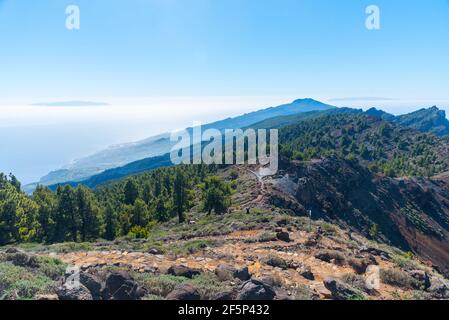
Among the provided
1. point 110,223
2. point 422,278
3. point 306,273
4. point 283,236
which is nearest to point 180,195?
point 110,223

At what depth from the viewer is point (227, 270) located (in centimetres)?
1124

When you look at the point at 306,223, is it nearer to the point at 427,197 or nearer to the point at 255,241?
the point at 255,241

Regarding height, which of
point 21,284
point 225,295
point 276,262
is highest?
point 21,284

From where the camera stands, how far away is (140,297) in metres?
8.51

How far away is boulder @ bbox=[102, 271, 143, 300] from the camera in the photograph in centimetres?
836

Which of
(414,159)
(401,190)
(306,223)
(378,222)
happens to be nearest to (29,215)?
(306,223)

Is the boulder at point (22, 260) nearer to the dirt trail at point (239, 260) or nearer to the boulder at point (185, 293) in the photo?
the dirt trail at point (239, 260)

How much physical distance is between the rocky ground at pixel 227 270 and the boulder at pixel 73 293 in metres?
0.02

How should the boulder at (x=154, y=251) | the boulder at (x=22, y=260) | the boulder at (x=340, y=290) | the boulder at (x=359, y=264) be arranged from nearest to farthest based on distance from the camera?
the boulder at (x=340, y=290) < the boulder at (x=22, y=260) < the boulder at (x=359, y=264) < the boulder at (x=154, y=251)

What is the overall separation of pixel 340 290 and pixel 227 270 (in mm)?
3847

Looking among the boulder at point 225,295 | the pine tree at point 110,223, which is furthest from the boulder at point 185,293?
the pine tree at point 110,223

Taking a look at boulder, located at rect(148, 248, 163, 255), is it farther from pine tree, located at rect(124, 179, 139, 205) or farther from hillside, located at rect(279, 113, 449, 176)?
hillside, located at rect(279, 113, 449, 176)

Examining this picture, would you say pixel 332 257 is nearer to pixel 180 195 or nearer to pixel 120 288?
pixel 120 288

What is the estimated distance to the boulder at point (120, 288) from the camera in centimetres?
836
